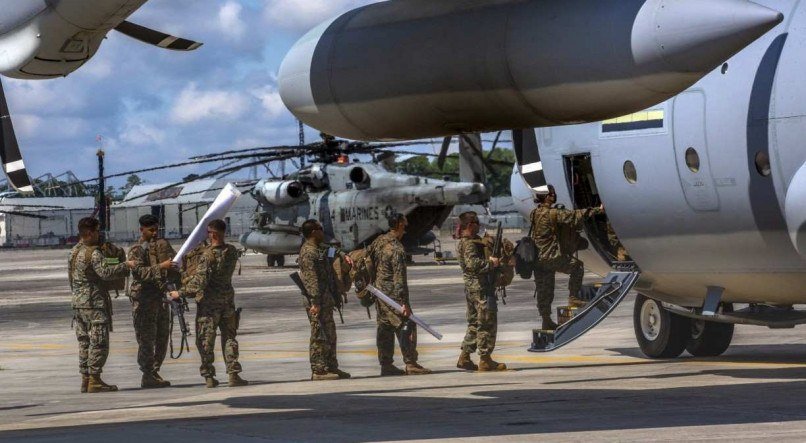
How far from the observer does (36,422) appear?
12.4 m

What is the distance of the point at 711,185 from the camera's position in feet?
45.6

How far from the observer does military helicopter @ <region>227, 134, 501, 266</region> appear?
148ft

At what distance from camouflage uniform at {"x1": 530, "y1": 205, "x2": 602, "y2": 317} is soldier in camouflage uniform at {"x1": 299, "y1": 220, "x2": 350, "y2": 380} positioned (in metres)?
2.79

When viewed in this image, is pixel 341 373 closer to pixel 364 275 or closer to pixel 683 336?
pixel 364 275

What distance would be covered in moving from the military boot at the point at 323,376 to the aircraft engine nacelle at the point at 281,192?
99.4ft

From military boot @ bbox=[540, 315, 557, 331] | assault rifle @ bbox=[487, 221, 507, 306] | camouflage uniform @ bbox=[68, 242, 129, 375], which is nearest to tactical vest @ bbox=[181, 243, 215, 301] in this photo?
camouflage uniform @ bbox=[68, 242, 129, 375]

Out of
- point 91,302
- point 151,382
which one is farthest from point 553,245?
point 91,302

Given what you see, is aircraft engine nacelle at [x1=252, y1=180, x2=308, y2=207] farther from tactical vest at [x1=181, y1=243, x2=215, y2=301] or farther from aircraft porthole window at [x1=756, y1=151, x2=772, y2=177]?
aircraft porthole window at [x1=756, y1=151, x2=772, y2=177]

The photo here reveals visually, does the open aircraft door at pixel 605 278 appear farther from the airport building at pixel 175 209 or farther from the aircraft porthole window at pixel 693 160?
the airport building at pixel 175 209

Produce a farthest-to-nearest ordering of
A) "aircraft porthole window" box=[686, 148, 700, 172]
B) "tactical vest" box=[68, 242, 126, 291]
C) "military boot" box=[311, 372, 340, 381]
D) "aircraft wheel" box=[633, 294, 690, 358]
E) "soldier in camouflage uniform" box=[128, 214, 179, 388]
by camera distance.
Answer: "aircraft wheel" box=[633, 294, 690, 358] → "military boot" box=[311, 372, 340, 381] → "soldier in camouflage uniform" box=[128, 214, 179, 388] → "tactical vest" box=[68, 242, 126, 291] → "aircraft porthole window" box=[686, 148, 700, 172]

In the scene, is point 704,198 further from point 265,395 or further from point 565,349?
point 565,349

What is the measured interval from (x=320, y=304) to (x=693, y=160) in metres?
4.91

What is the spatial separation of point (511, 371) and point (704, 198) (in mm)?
3695

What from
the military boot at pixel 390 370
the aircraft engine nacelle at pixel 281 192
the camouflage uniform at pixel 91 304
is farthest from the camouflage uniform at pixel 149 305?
the aircraft engine nacelle at pixel 281 192
